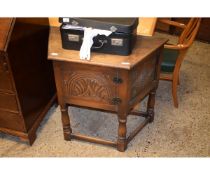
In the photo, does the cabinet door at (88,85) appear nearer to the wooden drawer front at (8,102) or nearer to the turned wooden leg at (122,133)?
the turned wooden leg at (122,133)

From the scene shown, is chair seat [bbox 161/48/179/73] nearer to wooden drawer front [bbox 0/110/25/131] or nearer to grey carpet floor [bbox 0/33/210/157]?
grey carpet floor [bbox 0/33/210/157]

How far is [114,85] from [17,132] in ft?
2.64

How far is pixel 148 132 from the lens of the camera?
195 cm

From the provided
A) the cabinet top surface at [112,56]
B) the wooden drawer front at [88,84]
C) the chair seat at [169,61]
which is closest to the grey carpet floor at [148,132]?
the chair seat at [169,61]

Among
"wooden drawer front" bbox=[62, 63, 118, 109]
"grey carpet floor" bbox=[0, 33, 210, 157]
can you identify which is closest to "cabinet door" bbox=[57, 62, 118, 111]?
"wooden drawer front" bbox=[62, 63, 118, 109]

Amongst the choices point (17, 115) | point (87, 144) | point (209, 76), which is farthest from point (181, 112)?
point (17, 115)

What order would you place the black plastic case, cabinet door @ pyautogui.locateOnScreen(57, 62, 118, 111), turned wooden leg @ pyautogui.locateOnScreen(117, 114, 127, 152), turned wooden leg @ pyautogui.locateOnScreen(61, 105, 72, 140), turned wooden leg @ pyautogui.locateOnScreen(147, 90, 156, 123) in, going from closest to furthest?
the black plastic case < cabinet door @ pyautogui.locateOnScreen(57, 62, 118, 111) < turned wooden leg @ pyautogui.locateOnScreen(117, 114, 127, 152) < turned wooden leg @ pyautogui.locateOnScreen(61, 105, 72, 140) < turned wooden leg @ pyautogui.locateOnScreen(147, 90, 156, 123)

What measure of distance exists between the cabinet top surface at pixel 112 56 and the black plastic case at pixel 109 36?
0.11ft

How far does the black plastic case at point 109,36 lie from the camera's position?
1.27 metres

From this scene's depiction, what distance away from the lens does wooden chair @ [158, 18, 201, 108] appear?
1.87m

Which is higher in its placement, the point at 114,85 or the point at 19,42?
the point at 19,42

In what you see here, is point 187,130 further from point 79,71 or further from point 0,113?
point 0,113

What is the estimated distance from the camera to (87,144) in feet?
6.07

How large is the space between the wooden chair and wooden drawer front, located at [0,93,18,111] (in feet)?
3.68
